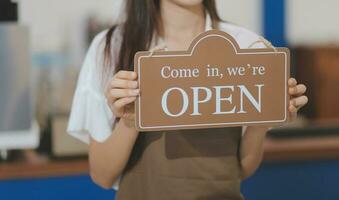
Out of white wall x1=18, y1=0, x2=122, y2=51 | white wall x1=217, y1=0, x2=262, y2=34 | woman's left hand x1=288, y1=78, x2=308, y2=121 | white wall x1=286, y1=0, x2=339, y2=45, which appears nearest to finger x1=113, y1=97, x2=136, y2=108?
woman's left hand x1=288, y1=78, x2=308, y2=121

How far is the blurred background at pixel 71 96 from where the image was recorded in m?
1.83

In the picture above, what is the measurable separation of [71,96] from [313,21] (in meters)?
1.17

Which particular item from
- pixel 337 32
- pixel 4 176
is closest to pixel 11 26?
pixel 4 176

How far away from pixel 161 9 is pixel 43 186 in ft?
2.76

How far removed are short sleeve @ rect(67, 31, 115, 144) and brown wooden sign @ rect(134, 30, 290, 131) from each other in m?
0.17

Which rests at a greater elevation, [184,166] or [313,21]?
[313,21]

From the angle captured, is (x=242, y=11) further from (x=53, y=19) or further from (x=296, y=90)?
(x=296, y=90)

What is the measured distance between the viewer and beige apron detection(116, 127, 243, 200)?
1.28 m

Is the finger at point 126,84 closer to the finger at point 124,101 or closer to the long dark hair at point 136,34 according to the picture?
the finger at point 124,101

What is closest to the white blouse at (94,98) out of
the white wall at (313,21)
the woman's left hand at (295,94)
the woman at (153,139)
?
the woman at (153,139)

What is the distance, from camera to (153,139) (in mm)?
1295

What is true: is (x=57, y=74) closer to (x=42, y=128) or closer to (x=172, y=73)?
(x=42, y=128)

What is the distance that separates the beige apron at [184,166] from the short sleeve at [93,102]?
0.24 feet

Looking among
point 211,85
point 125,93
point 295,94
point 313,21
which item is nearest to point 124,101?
point 125,93
